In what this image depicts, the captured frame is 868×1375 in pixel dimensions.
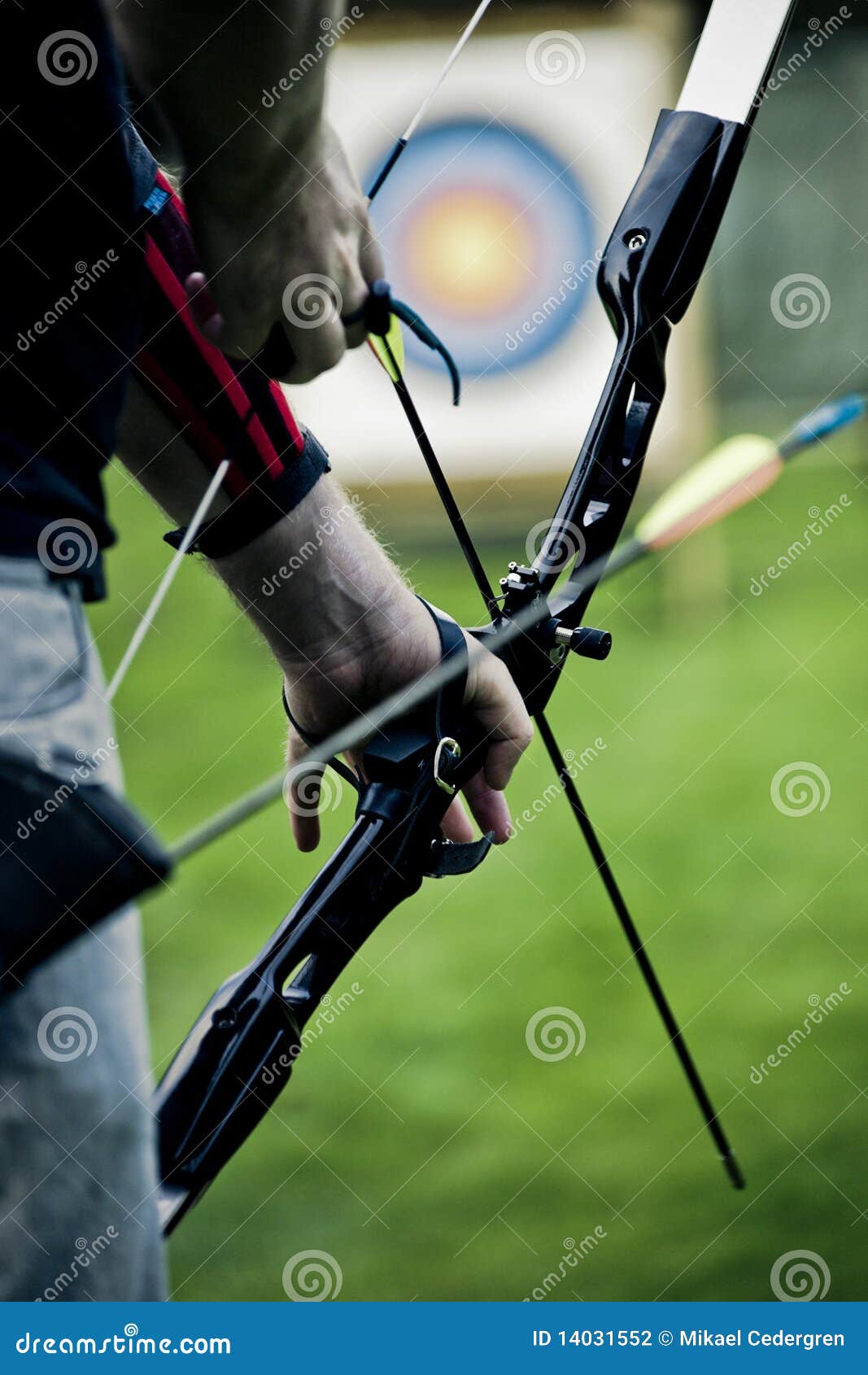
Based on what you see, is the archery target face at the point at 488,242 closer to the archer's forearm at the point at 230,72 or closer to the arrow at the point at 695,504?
the arrow at the point at 695,504

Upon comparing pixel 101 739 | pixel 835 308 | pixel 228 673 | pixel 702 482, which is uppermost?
pixel 835 308

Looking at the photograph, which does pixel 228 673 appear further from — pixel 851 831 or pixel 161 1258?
pixel 161 1258

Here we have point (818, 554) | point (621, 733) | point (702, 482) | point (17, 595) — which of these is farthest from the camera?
point (818, 554)

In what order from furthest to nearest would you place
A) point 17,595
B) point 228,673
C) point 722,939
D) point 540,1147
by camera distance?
point 228,673, point 722,939, point 540,1147, point 17,595

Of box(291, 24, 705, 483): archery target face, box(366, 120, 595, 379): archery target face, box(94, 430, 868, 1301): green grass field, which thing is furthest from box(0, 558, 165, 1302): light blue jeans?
box(366, 120, 595, 379): archery target face

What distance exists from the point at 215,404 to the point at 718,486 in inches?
19.7

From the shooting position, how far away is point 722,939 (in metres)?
2.34

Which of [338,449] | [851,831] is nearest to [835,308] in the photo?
[338,449]

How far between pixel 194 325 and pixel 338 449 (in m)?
3.75

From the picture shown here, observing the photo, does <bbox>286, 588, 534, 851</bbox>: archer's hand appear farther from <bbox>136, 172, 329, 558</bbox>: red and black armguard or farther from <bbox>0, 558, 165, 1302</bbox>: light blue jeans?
<bbox>0, 558, 165, 1302</bbox>: light blue jeans

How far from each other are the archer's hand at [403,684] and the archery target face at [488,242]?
354cm

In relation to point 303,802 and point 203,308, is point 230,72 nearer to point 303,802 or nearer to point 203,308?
point 203,308

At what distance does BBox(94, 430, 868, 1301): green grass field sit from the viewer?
1.65 meters

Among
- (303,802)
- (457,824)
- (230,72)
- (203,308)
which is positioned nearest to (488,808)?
(457,824)
